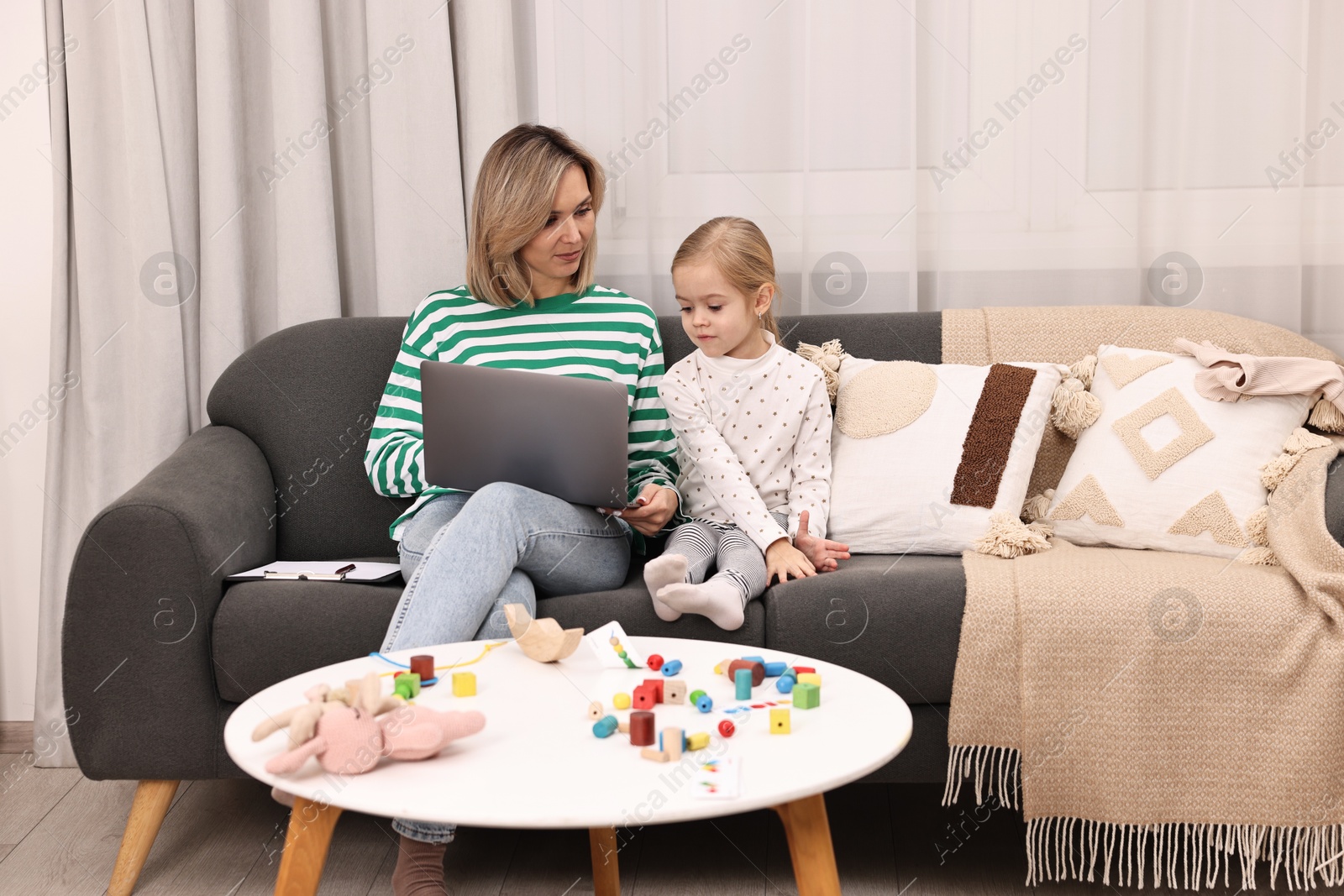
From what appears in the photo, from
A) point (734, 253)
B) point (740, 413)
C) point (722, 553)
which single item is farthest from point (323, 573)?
point (734, 253)

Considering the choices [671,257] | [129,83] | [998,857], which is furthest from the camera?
[671,257]

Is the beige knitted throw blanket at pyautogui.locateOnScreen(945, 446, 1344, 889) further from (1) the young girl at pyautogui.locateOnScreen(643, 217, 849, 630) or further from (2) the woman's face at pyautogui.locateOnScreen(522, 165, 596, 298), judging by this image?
(2) the woman's face at pyautogui.locateOnScreen(522, 165, 596, 298)

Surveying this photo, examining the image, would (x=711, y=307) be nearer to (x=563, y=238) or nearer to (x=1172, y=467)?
(x=563, y=238)

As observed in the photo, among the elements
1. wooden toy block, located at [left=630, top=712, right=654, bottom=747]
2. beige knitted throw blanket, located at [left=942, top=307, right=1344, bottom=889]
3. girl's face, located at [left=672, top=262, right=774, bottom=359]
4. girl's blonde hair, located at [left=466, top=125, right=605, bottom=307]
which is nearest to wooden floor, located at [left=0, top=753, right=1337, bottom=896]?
beige knitted throw blanket, located at [left=942, top=307, right=1344, bottom=889]

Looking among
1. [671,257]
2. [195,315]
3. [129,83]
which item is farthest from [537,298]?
[129,83]

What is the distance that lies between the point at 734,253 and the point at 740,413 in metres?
0.27

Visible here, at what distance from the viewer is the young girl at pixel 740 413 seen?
1753 mm

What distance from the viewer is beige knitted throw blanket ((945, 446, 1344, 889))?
1385mm

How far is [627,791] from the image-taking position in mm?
871

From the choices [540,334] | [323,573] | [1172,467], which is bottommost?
[323,573]

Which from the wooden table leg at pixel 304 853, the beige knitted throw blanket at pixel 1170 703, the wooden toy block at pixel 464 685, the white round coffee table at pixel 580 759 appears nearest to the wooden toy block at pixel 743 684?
the white round coffee table at pixel 580 759

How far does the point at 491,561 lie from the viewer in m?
1.41

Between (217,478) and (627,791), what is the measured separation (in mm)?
1140

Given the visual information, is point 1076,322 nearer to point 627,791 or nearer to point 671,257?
point 671,257
